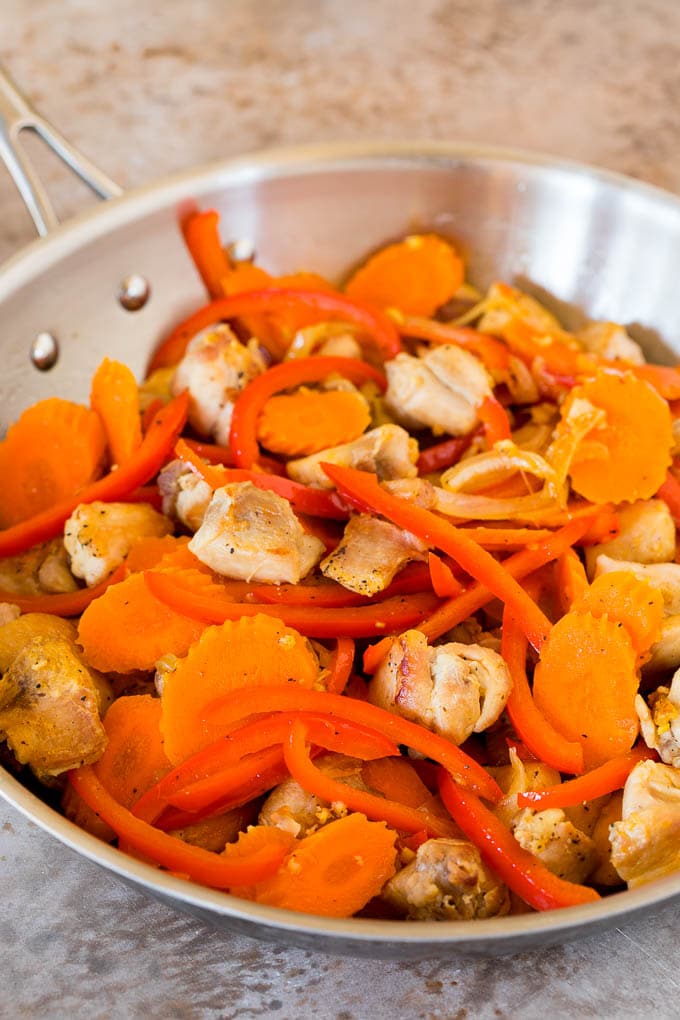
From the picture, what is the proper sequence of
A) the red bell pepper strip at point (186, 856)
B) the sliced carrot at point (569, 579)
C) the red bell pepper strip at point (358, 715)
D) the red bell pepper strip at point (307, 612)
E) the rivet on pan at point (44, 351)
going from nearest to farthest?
the red bell pepper strip at point (186, 856), the red bell pepper strip at point (358, 715), the red bell pepper strip at point (307, 612), the sliced carrot at point (569, 579), the rivet on pan at point (44, 351)

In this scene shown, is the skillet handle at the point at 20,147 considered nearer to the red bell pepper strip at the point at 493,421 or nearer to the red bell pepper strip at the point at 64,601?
the red bell pepper strip at the point at 64,601

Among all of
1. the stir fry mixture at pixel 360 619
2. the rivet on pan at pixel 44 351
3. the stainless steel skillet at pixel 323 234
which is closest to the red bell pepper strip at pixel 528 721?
the stir fry mixture at pixel 360 619

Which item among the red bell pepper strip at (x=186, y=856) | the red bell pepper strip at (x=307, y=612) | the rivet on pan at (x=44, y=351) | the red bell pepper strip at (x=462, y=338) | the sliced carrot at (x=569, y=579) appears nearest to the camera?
the red bell pepper strip at (x=186, y=856)

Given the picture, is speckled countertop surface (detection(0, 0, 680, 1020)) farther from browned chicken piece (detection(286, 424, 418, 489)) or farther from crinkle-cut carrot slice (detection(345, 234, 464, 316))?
browned chicken piece (detection(286, 424, 418, 489))

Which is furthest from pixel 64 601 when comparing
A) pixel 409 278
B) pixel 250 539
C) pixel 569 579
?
pixel 409 278

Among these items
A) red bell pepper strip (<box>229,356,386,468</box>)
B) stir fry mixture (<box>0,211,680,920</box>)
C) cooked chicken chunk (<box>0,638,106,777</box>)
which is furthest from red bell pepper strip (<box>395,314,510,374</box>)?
cooked chicken chunk (<box>0,638,106,777</box>)

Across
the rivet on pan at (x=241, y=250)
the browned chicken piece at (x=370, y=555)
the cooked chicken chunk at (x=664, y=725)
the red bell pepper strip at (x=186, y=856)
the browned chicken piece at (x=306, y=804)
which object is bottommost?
the cooked chicken chunk at (x=664, y=725)

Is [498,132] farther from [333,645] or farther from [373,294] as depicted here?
[333,645]
